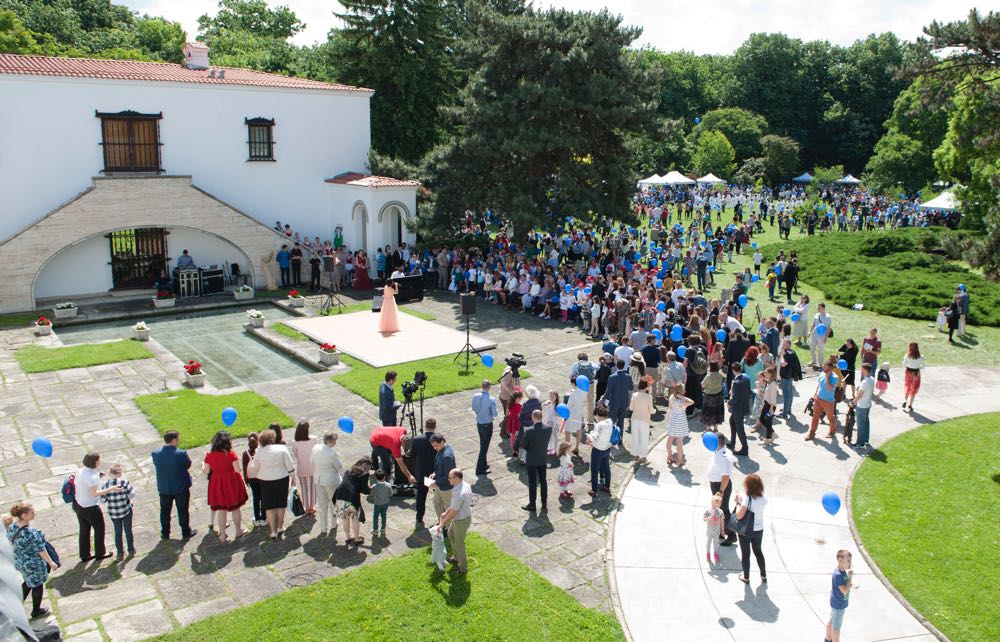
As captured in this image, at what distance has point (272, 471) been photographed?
10.7 m

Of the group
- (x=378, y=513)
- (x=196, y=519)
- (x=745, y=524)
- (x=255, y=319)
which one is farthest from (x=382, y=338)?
(x=745, y=524)

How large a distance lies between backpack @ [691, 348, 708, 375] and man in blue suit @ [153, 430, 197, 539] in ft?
30.4

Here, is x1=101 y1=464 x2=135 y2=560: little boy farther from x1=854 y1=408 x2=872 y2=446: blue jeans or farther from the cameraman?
x1=854 y1=408 x2=872 y2=446: blue jeans

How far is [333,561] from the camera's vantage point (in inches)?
411

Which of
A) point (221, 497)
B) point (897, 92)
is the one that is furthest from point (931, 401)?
point (897, 92)

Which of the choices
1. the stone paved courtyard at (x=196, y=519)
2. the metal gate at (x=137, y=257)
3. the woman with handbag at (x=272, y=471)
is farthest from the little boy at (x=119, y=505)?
the metal gate at (x=137, y=257)

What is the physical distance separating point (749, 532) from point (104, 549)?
8.25 metres

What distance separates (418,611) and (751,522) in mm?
4104

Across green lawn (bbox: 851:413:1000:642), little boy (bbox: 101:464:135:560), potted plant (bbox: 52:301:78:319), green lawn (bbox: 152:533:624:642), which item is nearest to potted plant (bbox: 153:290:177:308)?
potted plant (bbox: 52:301:78:319)

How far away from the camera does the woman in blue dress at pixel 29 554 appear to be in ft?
28.9

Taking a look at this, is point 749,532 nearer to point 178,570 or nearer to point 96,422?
point 178,570

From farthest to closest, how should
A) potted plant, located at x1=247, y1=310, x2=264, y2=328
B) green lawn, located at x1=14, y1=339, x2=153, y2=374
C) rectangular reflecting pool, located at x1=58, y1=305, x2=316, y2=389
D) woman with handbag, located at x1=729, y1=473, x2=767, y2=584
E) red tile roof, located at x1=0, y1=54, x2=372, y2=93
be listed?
1. red tile roof, located at x1=0, y1=54, x2=372, y2=93
2. potted plant, located at x1=247, y1=310, x2=264, y2=328
3. rectangular reflecting pool, located at x1=58, y1=305, x2=316, y2=389
4. green lawn, located at x1=14, y1=339, x2=153, y2=374
5. woman with handbag, located at x1=729, y1=473, x2=767, y2=584

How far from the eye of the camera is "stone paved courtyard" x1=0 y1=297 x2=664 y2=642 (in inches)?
378

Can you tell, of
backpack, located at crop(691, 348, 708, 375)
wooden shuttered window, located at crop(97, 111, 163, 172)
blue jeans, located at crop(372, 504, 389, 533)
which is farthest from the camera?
wooden shuttered window, located at crop(97, 111, 163, 172)
